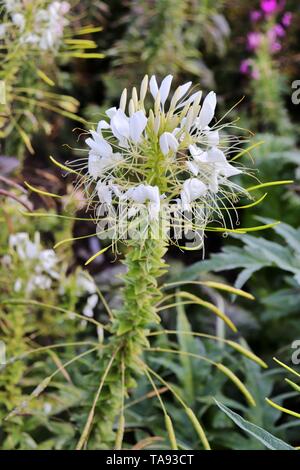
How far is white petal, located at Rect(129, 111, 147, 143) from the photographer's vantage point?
936mm

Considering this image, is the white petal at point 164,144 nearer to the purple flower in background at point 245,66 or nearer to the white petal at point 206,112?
the white petal at point 206,112

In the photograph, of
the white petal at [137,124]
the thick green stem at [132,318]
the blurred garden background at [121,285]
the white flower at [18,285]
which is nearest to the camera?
the white petal at [137,124]

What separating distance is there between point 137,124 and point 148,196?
116 millimetres

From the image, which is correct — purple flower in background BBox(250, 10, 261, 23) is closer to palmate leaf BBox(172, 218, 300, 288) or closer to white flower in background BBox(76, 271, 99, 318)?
palmate leaf BBox(172, 218, 300, 288)

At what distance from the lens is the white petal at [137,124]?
94cm

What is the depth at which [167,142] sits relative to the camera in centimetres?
95

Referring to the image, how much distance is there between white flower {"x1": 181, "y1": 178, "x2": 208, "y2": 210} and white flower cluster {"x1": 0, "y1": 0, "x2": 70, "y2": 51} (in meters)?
0.84

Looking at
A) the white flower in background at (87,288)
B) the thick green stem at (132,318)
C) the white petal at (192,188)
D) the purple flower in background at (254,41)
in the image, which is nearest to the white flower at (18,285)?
the white flower in background at (87,288)

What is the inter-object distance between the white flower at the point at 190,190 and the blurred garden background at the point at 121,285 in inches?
5.8

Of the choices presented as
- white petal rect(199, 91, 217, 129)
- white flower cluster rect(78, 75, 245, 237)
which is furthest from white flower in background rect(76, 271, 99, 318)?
white petal rect(199, 91, 217, 129)

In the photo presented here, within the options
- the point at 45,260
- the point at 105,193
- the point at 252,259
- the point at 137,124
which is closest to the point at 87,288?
the point at 45,260

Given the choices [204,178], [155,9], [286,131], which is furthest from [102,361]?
[286,131]

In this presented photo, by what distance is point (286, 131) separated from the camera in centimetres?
281

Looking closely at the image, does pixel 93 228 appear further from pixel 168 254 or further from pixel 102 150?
pixel 102 150
